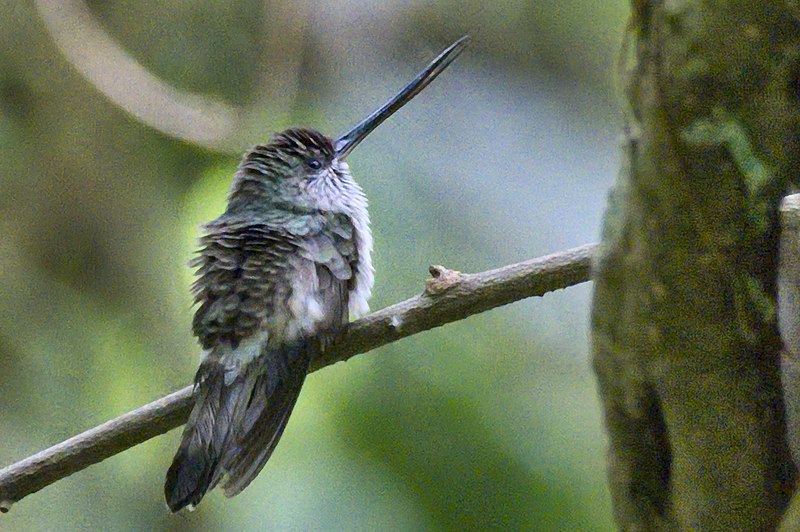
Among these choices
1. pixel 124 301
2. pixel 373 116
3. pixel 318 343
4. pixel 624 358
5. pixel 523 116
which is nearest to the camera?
pixel 624 358

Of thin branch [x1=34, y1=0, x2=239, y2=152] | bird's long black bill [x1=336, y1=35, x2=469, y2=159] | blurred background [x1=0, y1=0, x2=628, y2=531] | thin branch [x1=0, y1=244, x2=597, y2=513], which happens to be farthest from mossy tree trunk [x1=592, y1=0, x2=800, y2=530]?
thin branch [x1=34, y1=0, x2=239, y2=152]

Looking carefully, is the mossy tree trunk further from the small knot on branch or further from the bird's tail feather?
the bird's tail feather

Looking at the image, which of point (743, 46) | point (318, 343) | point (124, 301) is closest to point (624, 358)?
point (743, 46)

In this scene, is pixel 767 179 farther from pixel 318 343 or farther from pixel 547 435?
pixel 547 435

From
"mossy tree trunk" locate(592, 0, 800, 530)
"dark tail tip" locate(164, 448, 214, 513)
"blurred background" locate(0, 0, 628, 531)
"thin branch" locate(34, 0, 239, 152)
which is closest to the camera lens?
"mossy tree trunk" locate(592, 0, 800, 530)

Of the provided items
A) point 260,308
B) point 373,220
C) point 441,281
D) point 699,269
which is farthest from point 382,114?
point 699,269

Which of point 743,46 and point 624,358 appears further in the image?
point 624,358

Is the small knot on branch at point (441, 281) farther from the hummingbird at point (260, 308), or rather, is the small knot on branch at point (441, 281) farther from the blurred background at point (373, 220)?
the blurred background at point (373, 220)

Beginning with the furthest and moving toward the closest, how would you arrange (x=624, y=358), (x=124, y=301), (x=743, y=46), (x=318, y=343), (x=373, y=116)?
(x=124, y=301) → (x=373, y=116) → (x=318, y=343) → (x=624, y=358) → (x=743, y=46)
